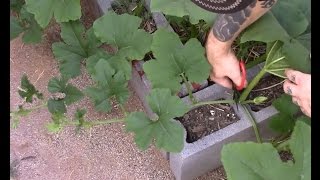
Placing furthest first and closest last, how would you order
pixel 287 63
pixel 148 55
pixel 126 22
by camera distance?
1. pixel 148 55
2. pixel 126 22
3. pixel 287 63

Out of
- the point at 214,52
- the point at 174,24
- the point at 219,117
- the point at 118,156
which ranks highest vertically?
the point at 214,52

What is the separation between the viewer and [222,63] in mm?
1776

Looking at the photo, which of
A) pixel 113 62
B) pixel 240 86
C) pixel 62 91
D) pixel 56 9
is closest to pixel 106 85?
pixel 113 62

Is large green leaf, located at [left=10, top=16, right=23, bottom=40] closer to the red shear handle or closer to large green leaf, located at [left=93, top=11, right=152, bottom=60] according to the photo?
large green leaf, located at [left=93, top=11, right=152, bottom=60]

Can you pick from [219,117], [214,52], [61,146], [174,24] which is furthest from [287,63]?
[61,146]

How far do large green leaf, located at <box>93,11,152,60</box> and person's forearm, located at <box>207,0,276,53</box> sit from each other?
32 centimetres

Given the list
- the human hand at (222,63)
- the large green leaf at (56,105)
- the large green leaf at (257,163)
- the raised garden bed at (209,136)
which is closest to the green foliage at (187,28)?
the raised garden bed at (209,136)

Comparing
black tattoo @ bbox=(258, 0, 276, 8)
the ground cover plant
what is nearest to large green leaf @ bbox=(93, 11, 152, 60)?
the ground cover plant

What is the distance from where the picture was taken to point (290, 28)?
181 centimetres

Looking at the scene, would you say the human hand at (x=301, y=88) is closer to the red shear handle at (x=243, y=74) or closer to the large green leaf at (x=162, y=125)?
the red shear handle at (x=243, y=74)

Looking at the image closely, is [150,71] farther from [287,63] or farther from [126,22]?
[287,63]

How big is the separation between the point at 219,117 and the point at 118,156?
0.45 metres

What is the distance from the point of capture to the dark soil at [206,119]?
2060mm

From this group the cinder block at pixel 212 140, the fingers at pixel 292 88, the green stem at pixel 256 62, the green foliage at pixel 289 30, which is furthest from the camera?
the green stem at pixel 256 62
